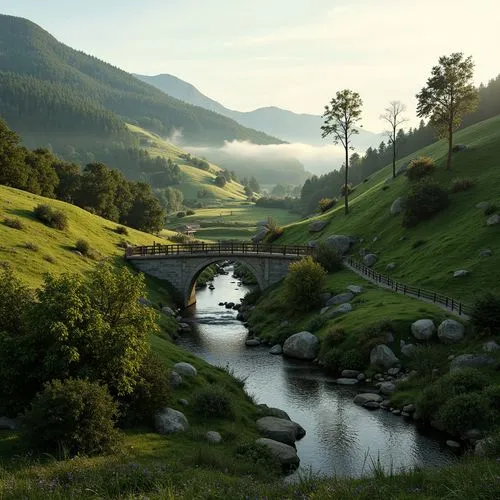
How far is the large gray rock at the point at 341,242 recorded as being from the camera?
88.4m

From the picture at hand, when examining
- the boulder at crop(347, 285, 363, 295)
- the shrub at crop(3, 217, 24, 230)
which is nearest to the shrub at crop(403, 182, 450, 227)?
the boulder at crop(347, 285, 363, 295)

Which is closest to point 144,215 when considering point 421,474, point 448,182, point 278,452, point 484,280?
point 448,182

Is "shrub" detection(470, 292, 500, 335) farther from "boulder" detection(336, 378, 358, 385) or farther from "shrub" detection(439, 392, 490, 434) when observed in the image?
"boulder" detection(336, 378, 358, 385)

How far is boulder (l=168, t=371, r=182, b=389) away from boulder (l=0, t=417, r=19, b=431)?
487 inches

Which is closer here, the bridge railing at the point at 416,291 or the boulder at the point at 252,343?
the bridge railing at the point at 416,291

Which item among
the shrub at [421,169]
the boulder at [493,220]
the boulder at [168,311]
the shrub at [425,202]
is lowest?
the boulder at [168,311]

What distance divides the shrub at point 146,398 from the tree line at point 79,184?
84.3 m

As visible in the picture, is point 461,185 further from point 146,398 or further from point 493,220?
point 146,398

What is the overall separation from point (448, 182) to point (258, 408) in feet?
203

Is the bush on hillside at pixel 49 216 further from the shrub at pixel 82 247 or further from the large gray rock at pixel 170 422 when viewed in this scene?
the large gray rock at pixel 170 422

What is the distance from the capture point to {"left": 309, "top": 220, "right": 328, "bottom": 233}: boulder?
10681cm

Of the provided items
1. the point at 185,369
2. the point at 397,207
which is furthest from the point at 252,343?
the point at 397,207

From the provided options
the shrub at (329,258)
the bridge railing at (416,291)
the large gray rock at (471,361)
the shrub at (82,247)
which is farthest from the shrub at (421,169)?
the shrub at (82,247)

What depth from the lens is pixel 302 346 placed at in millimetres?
57969
